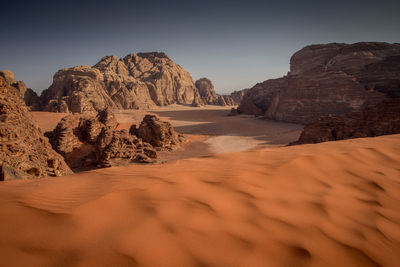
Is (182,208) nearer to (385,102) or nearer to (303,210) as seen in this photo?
(303,210)

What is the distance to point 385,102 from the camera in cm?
772

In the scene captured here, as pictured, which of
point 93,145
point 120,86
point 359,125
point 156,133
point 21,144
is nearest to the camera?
point 21,144

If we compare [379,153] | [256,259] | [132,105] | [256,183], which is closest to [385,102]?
[379,153]

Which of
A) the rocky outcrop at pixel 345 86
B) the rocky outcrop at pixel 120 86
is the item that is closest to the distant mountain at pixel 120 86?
the rocky outcrop at pixel 120 86

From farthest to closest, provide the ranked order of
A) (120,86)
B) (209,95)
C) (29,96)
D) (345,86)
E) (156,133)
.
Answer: (209,95)
(120,86)
(29,96)
(345,86)
(156,133)

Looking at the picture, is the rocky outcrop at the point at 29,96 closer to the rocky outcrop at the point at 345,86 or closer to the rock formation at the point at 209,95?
the rocky outcrop at the point at 345,86

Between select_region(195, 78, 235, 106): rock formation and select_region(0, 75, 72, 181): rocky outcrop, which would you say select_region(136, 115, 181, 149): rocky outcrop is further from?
select_region(195, 78, 235, 106): rock formation

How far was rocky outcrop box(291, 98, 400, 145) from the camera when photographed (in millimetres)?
7035

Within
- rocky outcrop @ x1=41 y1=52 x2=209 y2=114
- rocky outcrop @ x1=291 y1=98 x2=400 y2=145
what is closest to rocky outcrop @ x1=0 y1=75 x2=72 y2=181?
rocky outcrop @ x1=291 y1=98 x2=400 y2=145

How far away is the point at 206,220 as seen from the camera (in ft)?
3.85

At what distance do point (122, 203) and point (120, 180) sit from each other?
0.59m

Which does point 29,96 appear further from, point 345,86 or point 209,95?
point 209,95

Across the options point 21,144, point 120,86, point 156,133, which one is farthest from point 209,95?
point 21,144

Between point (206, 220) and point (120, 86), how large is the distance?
31726mm
